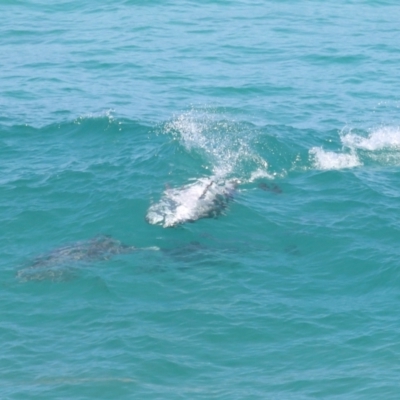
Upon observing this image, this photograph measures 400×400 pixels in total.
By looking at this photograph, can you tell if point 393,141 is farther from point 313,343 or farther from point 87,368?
point 87,368

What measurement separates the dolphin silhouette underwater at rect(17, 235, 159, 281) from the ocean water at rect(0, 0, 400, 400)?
55 mm

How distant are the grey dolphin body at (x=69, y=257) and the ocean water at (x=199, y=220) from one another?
0.06 meters

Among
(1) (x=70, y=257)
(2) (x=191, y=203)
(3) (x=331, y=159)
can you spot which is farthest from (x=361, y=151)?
(1) (x=70, y=257)

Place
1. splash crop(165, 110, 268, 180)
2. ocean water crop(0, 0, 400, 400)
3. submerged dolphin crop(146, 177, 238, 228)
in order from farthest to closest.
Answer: splash crop(165, 110, 268, 180)
submerged dolphin crop(146, 177, 238, 228)
ocean water crop(0, 0, 400, 400)

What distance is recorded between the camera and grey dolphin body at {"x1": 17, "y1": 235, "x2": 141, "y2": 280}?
66.0 feet

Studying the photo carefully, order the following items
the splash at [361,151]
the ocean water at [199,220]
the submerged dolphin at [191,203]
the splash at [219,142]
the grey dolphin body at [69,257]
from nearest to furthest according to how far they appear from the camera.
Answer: the ocean water at [199,220]
the grey dolphin body at [69,257]
the submerged dolphin at [191,203]
the splash at [219,142]
the splash at [361,151]

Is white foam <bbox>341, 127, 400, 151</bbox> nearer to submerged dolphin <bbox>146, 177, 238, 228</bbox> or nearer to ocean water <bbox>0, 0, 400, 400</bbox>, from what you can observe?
ocean water <bbox>0, 0, 400, 400</bbox>

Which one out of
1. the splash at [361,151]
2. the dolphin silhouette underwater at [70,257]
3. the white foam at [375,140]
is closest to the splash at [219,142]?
the splash at [361,151]

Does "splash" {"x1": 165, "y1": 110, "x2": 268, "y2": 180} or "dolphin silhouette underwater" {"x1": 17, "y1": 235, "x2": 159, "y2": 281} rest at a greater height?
"splash" {"x1": 165, "y1": 110, "x2": 268, "y2": 180}

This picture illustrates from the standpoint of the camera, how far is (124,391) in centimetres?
1617

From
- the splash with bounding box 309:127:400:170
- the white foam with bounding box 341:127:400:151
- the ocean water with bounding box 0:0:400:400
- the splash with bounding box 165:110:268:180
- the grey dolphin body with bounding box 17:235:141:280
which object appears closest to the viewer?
the ocean water with bounding box 0:0:400:400

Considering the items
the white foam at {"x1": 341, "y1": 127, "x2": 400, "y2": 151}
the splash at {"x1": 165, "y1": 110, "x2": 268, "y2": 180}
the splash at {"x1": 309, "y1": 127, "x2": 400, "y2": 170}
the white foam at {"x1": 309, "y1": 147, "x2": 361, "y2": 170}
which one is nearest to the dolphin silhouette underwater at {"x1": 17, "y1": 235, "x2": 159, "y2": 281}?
the splash at {"x1": 165, "y1": 110, "x2": 268, "y2": 180}

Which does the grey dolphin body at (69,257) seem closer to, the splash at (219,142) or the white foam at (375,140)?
the splash at (219,142)

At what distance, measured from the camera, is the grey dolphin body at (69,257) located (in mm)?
20125
